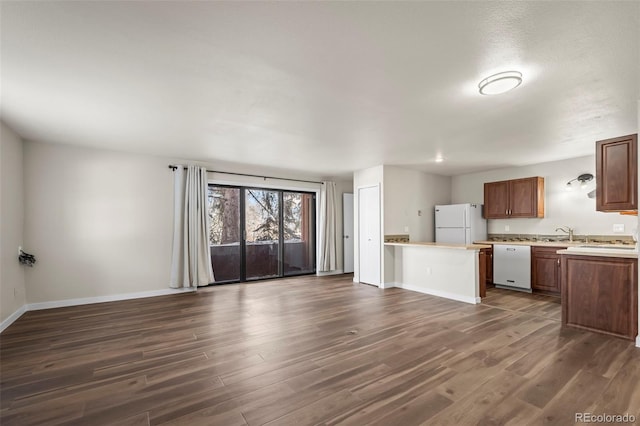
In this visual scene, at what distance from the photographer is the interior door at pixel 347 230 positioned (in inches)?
305

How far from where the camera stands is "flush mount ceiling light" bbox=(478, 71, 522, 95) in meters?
2.32

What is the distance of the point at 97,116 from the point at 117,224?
2.21 metres

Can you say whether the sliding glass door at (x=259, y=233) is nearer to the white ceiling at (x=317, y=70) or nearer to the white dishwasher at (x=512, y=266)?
the white ceiling at (x=317, y=70)

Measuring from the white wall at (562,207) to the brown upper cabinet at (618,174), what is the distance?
7.42ft

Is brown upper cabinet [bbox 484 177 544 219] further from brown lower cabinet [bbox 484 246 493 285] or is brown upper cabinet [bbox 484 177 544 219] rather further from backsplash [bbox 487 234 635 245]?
brown lower cabinet [bbox 484 246 493 285]

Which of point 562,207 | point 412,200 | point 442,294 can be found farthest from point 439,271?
point 562,207

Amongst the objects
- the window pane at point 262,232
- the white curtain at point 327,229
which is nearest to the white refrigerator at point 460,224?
the white curtain at point 327,229

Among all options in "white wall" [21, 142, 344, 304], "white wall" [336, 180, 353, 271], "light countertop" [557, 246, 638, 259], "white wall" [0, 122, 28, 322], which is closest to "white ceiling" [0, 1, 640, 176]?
"white wall" [0, 122, 28, 322]

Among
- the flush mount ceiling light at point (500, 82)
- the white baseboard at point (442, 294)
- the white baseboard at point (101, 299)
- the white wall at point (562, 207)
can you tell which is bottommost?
→ the white baseboard at point (442, 294)

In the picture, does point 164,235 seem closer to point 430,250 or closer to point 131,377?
point 131,377

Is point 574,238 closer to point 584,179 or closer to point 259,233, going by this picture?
point 584,179

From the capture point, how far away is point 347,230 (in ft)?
25.5

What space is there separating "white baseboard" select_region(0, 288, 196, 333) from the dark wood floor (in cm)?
17

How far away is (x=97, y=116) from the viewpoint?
3.32m
